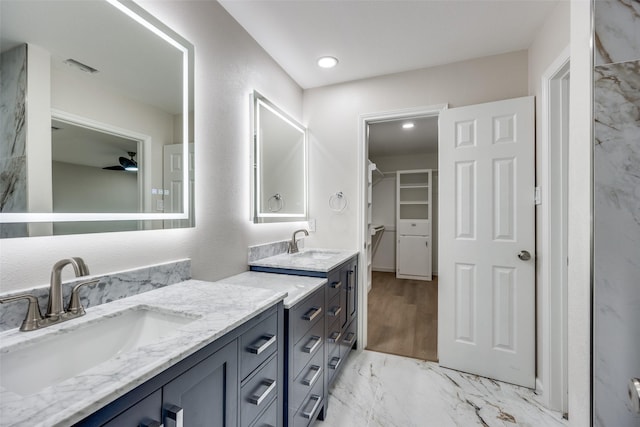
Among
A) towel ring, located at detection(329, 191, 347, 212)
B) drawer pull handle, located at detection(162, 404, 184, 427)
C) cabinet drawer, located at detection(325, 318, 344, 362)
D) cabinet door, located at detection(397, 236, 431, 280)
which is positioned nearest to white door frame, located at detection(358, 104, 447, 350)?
towel ring, located at detection(329, 191, 347, 212)

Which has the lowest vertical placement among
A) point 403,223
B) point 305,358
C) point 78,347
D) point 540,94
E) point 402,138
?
point 305,358

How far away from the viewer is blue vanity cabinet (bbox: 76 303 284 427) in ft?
1.96

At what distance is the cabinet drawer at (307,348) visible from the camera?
1.28 metres

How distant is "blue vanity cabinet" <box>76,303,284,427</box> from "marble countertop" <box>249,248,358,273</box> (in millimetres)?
577

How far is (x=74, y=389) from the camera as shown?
0.53 metres

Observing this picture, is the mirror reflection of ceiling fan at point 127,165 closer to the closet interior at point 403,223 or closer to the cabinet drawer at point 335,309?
the cabinet drawer at point 335,309

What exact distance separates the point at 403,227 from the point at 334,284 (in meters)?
3.52

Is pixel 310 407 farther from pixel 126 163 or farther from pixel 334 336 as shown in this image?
pixel 126 163

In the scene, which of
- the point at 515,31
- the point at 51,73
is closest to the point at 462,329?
the point at 515,31

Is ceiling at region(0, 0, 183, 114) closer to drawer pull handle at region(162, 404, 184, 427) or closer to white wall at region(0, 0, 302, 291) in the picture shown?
white wall at region(0, 0, 302, 291)

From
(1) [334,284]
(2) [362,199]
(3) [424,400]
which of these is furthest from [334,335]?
(2) [362,199]

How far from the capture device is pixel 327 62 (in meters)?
2.19

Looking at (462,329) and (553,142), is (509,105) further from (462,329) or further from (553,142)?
(462,329)

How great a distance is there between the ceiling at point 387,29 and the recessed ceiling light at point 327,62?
4 centimetres
